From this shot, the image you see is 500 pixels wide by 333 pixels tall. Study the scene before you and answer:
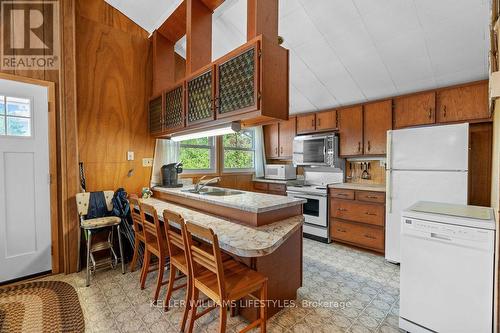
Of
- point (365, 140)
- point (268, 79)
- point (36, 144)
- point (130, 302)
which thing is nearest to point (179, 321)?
point (130, 302)

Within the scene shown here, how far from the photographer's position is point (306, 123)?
440 cm

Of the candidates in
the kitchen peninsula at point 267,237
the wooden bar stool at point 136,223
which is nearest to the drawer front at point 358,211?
the kitchen peninsula at point 267,237

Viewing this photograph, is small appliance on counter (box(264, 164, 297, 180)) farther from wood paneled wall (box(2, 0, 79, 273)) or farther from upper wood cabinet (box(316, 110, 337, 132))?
wood paneled wall (box(2, 0, 79, 273))

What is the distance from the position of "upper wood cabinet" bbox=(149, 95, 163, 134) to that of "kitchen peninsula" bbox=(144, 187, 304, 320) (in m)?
1.33

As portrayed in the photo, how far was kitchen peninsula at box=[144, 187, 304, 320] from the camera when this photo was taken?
156 centimetres

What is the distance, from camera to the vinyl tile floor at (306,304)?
71.8 inches

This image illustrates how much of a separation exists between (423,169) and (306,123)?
2128mm

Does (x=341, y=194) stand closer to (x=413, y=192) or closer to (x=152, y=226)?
(x=413, y=192)

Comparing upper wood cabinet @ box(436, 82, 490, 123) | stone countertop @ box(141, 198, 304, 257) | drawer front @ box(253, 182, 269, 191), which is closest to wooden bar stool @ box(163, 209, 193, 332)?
stone countertop @ box(141, 198, 304, 257)

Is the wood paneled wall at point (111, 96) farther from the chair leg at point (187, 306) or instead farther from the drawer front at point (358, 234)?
the drawer front at point (358, 234)

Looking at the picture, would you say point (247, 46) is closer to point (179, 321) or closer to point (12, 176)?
point (179, 321)

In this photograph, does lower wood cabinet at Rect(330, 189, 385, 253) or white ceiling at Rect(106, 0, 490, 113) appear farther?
lower wood cabinet at Rect(330, 189, 385, 253)

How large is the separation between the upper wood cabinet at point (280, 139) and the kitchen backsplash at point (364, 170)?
1.17 meters

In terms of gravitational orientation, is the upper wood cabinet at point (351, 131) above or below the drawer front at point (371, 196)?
above
